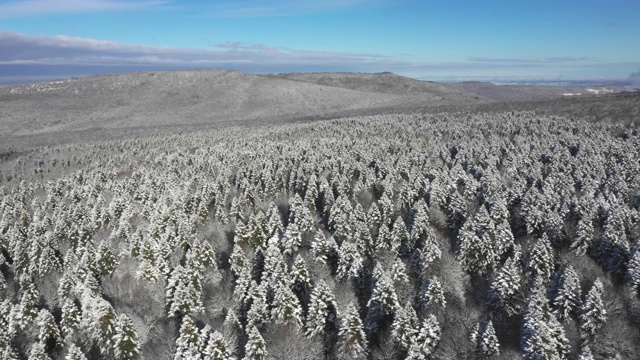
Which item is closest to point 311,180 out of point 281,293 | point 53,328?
point 281,293

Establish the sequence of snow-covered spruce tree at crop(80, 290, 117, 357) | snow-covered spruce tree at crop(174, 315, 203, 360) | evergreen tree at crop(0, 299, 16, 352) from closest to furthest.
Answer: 1. snow-covered spruce tree at crop(174, 315, 203, 360)
2. snow-covered spruce tree at crop(80, 290, 117, 357)
3. evergreen tree at crop(0, 299, 16, 352)

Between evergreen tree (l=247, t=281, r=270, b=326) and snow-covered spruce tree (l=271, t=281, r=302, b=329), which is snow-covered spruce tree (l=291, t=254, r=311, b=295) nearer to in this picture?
evergreen tree (l=247, t=281, r=270, b=326)

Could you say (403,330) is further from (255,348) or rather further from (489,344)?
(255,348)

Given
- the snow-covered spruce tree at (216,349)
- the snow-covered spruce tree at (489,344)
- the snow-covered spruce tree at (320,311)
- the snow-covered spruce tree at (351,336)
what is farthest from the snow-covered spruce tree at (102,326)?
the snow-covered spruce tree at (489,344)

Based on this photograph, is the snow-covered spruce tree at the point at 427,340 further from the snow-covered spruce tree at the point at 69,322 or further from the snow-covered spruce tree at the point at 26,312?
the snow-covered spruce tree at the point at 26,312

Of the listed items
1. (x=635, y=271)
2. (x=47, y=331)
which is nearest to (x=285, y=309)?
(x=47, y=331)

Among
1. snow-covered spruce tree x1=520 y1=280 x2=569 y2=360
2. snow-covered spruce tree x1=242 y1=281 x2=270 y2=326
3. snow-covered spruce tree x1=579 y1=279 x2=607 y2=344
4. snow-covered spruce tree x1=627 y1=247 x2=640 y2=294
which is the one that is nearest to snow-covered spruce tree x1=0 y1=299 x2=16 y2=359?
snow-covered spruce tree x1=242 y1=281 x2=270 y2=326
